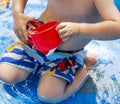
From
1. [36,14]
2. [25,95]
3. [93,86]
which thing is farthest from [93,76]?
[36,14]

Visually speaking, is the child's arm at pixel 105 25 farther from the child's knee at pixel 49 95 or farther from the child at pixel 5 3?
the child at pixel 5 3

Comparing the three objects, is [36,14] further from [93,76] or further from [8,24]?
[93,76]

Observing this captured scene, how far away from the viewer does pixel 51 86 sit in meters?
1.13

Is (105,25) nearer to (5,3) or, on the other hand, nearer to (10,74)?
(10,74)

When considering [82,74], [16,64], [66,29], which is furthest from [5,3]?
[66,29]

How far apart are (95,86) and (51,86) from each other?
0.65ft

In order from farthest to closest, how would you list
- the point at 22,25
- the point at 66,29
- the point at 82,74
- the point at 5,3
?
the point at 5,3 < the point at 82,74 < the point at 22,25 < the point at 66,29

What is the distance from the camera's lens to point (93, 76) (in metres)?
1.25

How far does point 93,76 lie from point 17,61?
32 cm

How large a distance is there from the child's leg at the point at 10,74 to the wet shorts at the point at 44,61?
0.02 m

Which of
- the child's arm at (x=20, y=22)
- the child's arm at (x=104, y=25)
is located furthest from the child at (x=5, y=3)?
the child's arm at (x=104, y=25)

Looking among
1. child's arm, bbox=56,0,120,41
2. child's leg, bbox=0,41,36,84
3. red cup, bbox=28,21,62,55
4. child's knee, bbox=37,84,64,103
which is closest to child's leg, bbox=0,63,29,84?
child's leg, bbox=0,41,36,84

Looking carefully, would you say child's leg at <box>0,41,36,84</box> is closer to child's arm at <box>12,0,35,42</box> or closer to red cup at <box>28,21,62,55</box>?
child's arm at <box>12,0,35,42</box>

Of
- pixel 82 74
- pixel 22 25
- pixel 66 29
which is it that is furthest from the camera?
pixel 82 74
